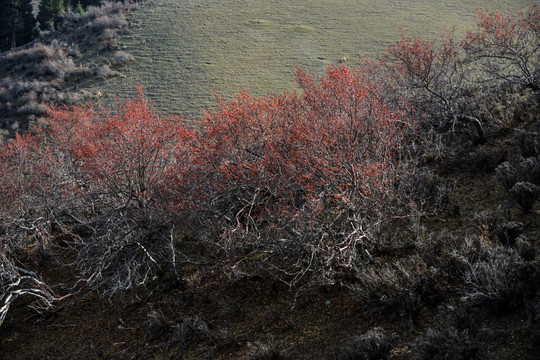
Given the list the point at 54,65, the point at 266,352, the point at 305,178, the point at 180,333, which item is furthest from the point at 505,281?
the point at 54,65

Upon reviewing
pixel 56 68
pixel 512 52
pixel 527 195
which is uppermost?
pixel 512 52

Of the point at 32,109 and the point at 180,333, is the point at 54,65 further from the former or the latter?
the point at 180,333

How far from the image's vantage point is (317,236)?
886 cm

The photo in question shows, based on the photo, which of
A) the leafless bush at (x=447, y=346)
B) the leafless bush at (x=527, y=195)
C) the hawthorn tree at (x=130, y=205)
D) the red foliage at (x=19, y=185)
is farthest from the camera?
the red foliage at (x=19, y=185)

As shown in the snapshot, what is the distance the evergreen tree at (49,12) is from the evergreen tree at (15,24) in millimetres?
1197

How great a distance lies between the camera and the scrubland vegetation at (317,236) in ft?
22.7

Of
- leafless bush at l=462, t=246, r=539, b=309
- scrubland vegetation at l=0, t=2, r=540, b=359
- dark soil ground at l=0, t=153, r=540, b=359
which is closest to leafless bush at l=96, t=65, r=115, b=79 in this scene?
scrubland vegetation at l=0, t=2, r=540, b=359

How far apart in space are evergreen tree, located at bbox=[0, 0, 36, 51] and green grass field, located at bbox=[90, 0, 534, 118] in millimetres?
13729

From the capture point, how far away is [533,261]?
6605 mm

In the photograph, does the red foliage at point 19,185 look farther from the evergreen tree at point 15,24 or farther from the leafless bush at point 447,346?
the evergreen tree at point 15,24

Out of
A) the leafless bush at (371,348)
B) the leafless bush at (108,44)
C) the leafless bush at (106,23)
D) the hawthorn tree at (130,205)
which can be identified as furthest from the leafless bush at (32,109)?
the leafless bush at (371,348)

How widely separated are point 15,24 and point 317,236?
192ft

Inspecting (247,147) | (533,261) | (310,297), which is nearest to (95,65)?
(247,147)

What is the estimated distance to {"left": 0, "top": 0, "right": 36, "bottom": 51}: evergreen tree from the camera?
169ft
